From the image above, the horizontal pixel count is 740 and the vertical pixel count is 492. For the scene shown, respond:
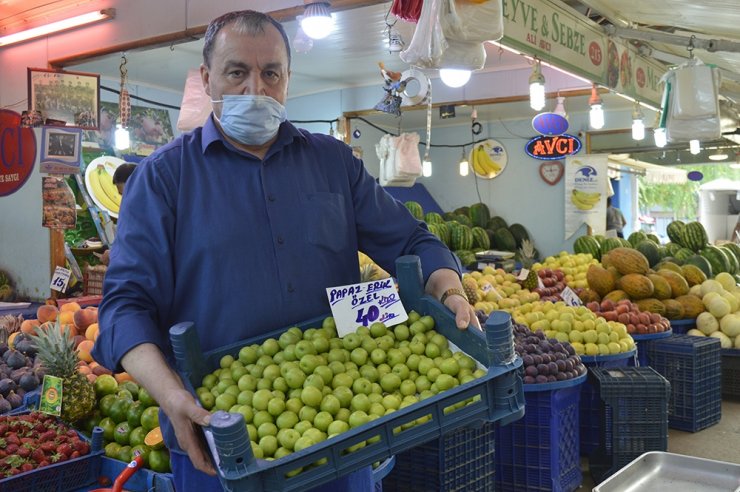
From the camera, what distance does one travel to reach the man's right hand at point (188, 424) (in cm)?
140

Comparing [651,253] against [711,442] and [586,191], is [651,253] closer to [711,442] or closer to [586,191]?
[711,442]

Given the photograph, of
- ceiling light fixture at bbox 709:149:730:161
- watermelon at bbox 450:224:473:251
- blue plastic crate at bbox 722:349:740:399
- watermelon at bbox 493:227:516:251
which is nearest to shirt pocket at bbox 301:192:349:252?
blue plastic crate at bbox 722:349:740:399

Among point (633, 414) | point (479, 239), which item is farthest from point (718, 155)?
point (633, 414)

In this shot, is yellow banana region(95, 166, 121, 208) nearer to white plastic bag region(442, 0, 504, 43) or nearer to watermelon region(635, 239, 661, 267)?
white plastic bag region(442, 0, 504, 43)

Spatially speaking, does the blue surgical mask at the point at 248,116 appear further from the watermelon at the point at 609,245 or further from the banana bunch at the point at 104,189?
the watermelon at the point at 609,245

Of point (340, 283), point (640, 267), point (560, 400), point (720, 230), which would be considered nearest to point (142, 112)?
point (640, 267)

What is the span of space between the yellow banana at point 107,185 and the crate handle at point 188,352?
626cm

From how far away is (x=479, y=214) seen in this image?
11.7m

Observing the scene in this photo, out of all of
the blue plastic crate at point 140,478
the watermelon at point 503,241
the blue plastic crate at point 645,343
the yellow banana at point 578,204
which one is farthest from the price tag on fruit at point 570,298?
the yellow banana at point 578,204

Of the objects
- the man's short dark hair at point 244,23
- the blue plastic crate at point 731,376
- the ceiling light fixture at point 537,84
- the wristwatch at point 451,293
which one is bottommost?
the blue plastic crate at point 731,376

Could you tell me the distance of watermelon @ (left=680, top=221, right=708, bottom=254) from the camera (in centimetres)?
794

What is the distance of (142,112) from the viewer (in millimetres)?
8734

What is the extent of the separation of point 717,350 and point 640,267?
1.03m

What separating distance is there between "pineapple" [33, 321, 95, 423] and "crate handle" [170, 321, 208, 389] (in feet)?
4.54
